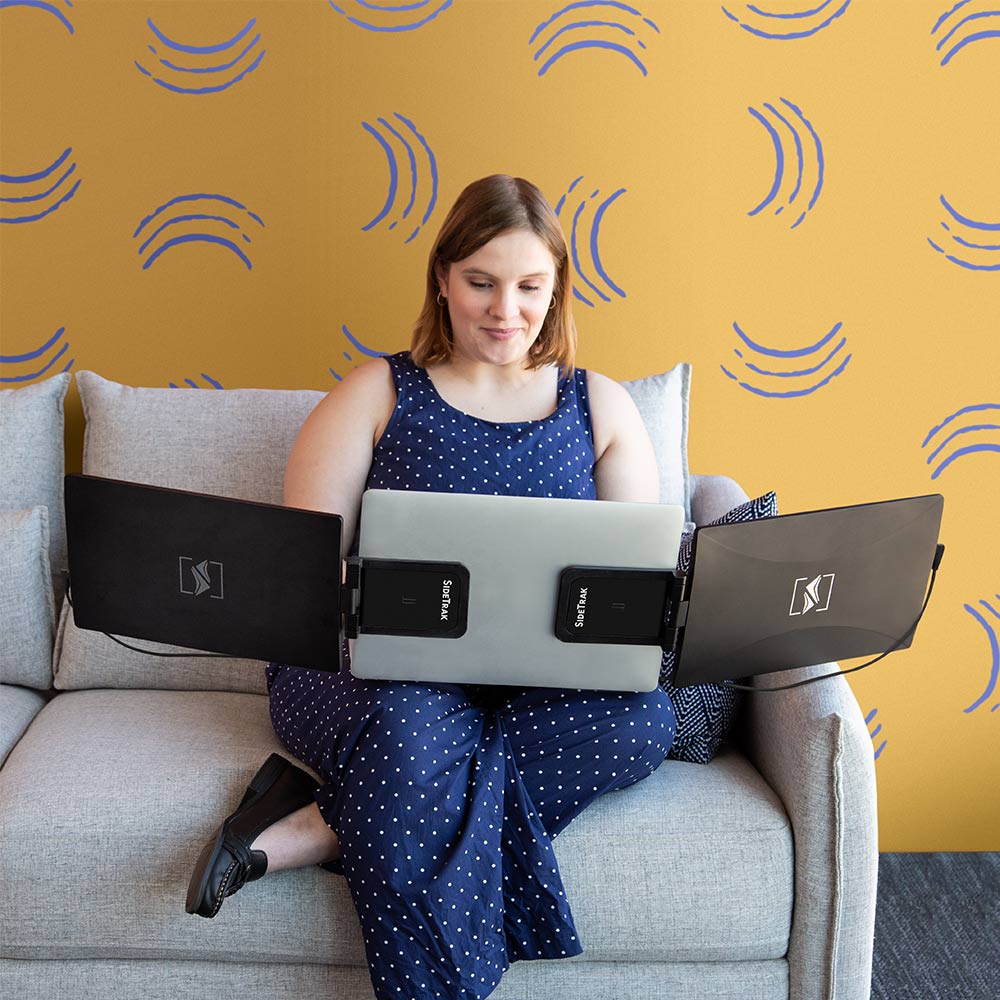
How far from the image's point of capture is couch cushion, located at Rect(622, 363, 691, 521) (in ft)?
6.75

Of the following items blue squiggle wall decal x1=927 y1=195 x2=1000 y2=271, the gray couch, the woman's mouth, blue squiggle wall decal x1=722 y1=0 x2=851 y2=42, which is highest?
blue squiggle wall decal x1=722 y1=0 x2=851 y2=42

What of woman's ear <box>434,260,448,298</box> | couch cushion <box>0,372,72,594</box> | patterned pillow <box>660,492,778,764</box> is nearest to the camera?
patterned pillow <box>660,492,778,764</box>

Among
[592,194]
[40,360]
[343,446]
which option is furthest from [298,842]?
[592,194]

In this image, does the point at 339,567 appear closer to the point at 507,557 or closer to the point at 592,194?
the point at 507,557

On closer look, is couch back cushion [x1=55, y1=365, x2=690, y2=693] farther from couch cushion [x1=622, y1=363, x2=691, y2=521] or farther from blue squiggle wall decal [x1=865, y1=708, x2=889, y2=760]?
blue squiggle wall decal [x1=865, y1=708, x2=889, y2=760]

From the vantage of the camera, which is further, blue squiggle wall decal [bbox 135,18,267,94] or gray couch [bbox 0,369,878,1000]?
blue squiggle wall decal [bbox 135,18,267,94]

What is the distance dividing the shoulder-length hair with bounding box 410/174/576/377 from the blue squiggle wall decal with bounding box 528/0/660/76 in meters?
0.49

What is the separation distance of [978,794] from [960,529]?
23.8 inches

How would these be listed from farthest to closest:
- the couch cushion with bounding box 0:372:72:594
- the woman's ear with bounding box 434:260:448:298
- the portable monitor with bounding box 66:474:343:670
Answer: the couch cushion with bounding box 0:372:72:594
the woman's ear with bounding box 434:260:448:298
the portable monitor with bounding box 66:474:343:670

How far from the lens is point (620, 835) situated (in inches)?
60.2

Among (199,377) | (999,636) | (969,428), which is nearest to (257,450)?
(199,377)

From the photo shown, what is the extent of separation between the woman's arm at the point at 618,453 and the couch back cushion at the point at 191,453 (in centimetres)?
15

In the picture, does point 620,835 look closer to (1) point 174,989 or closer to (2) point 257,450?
(1) point 174,989

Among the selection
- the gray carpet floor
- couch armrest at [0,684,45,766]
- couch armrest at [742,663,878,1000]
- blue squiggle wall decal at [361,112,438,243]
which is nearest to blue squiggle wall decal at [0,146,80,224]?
blue squiggle wall decal at [361,112,438,243]
